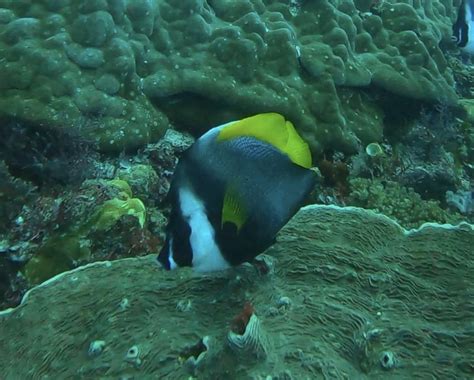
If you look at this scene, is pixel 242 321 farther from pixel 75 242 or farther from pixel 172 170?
pixel 172 170

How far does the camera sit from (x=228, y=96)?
5059 mm

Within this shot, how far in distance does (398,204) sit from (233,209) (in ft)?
11.1

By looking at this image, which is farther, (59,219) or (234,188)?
(59,219)

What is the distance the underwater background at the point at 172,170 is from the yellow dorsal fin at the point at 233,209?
359mm

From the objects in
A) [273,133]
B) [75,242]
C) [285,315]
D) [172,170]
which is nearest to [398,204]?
[172,170]

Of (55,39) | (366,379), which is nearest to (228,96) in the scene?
(55,39)

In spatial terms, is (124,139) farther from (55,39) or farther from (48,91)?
(55,39)

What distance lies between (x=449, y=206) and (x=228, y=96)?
2712mm

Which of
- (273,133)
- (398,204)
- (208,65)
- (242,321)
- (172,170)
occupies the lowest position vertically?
(398,204)

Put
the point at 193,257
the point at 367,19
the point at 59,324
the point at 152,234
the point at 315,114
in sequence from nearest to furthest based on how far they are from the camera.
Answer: the point at 193,257 → the point at 59,324 → the point at 152,234 → the point at 315,114 → the point at 367,19

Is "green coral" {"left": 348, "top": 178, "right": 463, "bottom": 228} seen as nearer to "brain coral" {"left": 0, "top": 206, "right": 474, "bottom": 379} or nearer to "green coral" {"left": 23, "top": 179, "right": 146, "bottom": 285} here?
"brain coral" {"left": 0, "top": 206, "right": 474, "bottom": 379}

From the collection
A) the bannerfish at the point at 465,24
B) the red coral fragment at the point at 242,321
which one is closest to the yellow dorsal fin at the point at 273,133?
the red coral fragment at the point at 242,321

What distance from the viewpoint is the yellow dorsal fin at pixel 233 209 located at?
214 centimetres

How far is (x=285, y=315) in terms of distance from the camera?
2.51 m
